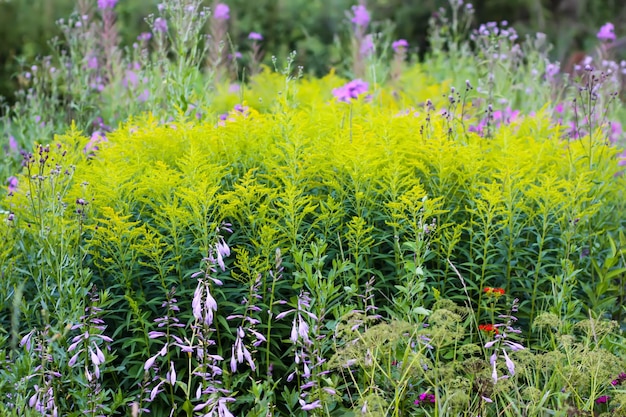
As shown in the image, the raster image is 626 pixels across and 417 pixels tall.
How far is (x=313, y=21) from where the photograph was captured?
1091 centimetres

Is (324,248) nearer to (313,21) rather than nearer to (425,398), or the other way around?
(425,398)

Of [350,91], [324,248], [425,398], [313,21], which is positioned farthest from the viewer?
[313,21]

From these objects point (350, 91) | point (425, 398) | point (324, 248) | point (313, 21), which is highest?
point (324, 248)

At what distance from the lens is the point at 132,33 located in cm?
1029

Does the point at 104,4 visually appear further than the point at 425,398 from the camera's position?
Yes

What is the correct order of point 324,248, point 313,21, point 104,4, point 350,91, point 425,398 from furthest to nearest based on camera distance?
1. point 313,21
2. point 104,4
3. point 350,91
4. point 324,248
5. point 425,398

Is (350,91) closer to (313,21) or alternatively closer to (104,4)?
(104,4)

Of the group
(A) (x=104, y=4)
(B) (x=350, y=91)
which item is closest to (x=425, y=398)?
(B) (x=350, y=91)

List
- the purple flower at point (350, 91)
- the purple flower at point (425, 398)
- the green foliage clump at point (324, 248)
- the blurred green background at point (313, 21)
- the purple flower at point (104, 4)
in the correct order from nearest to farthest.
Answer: the purple flower at point (425, 398) < the green foliage clump at point (324, 248) < the purple flower at point (350, 91) < the purple flower at point (104, 4) < the blurred green background at point (313, 21)

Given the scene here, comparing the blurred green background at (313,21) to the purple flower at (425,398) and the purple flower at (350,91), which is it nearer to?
the purple flower at (350,91)

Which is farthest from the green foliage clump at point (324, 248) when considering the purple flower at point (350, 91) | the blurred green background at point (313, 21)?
the blurred green background at point (313, 21)

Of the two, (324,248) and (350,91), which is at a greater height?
(324,248)

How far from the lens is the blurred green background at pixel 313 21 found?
951 cm

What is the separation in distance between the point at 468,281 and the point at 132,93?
340 cm
